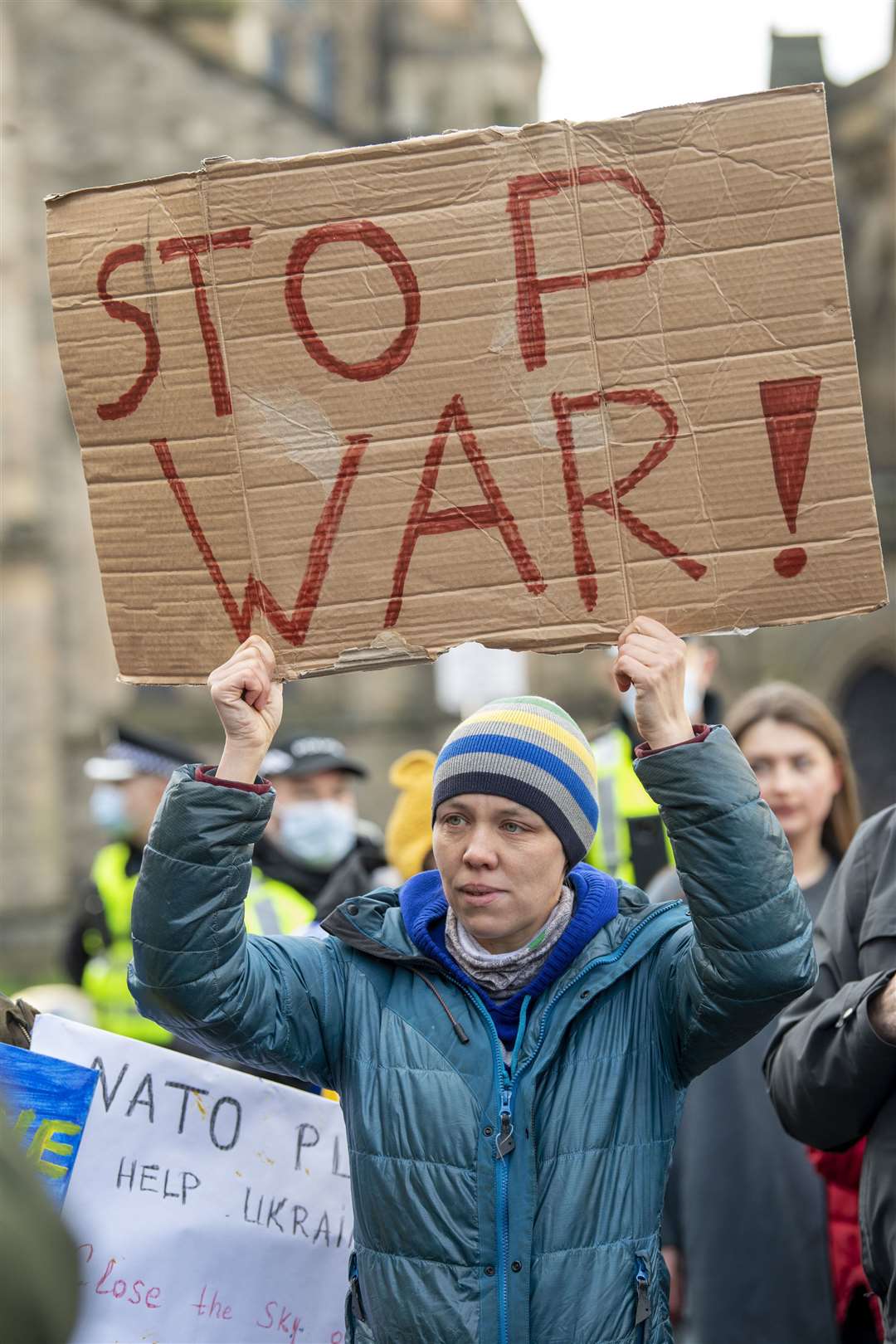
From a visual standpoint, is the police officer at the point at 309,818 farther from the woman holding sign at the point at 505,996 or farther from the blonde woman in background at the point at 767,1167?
the woman holding sign at the point at 505,996

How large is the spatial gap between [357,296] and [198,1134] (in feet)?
5.47

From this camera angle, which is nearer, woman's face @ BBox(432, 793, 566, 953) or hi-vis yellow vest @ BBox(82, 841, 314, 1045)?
woman's face @ BBox(432, 793, 566, 953)

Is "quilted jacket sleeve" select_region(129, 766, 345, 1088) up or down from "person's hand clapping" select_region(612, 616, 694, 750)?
down

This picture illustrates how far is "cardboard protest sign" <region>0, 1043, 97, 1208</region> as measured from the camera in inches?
121

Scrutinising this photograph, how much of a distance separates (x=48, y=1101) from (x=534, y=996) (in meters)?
0.96

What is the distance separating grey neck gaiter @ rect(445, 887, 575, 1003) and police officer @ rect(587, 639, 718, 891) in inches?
96.9

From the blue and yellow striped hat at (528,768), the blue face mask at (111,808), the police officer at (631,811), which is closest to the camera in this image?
the blue and yellow striped hat at (528,768)

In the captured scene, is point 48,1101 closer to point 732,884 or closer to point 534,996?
point 534,996

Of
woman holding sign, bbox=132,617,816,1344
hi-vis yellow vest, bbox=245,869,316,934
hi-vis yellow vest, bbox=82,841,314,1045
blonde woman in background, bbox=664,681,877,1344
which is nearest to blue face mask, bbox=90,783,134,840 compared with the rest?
hi-vis yellow vest, bbox=82,841,314,1045

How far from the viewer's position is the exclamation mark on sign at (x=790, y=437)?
2.85m

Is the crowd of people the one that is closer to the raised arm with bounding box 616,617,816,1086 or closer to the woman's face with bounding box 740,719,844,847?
the raised arm with bounding box 616,617,816,1086

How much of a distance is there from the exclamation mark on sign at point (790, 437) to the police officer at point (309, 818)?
2879 mm

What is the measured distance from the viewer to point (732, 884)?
261 centimetres

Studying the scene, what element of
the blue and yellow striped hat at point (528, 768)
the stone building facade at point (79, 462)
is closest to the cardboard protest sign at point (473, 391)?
the blue and yellow striped hat at point (528, 768)
